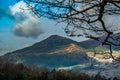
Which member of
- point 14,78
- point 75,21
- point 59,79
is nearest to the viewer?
point 75,21

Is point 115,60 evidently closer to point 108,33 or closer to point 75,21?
point 108,33

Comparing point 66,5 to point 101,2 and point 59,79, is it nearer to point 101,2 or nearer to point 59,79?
point 101,2

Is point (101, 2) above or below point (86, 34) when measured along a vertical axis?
above

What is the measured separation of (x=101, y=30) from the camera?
9.16 meters

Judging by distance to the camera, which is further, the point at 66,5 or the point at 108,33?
the point at 108,33

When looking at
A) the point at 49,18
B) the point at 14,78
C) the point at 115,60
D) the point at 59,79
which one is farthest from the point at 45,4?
the point at 59,79

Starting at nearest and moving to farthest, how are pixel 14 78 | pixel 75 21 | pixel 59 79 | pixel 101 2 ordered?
1. pixel 101 2
2. pixel 75 21
3. pixel 14 78
4. pixel 59 79

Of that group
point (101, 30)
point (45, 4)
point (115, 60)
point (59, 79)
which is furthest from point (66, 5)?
point (59, 79)

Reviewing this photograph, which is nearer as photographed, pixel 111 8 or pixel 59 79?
pixel 111 8

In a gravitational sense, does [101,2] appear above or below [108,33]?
above

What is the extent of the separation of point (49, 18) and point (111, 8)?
1433 millimetres

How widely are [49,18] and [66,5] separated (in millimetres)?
583

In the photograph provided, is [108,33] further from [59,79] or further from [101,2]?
[59,79]

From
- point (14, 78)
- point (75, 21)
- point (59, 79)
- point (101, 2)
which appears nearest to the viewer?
point (101, 2)
